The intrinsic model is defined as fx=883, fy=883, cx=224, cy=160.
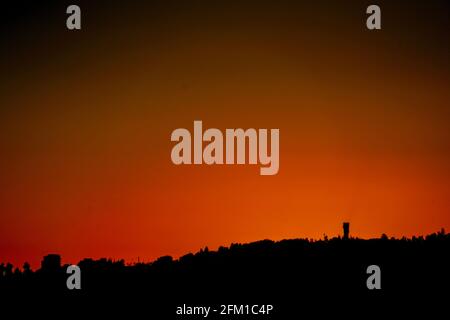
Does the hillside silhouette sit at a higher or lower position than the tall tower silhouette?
lower

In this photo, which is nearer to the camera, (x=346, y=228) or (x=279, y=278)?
(x=279, y=278)

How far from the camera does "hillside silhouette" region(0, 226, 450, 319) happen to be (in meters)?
52.1

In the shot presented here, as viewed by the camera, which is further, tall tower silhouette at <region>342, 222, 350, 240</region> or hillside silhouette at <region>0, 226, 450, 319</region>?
tall tower silhouette at <region>342, 222, 350, 240</region>

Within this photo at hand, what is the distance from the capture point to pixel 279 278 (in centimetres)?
5706

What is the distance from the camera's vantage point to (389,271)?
54.3 meters

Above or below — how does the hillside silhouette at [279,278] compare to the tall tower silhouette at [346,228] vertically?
below

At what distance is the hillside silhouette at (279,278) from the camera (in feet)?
171

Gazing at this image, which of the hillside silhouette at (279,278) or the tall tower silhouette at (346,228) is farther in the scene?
the tall tower silhouette at (346,228)

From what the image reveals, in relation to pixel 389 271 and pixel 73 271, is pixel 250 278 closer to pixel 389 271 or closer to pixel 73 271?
pixel 389 271
